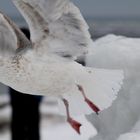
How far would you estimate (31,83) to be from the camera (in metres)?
1.81

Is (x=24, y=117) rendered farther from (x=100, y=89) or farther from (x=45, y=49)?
(x=45, y=49)

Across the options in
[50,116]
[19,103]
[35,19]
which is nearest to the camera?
[35,19]

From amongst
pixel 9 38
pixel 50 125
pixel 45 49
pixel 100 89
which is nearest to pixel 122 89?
pixel 100 89

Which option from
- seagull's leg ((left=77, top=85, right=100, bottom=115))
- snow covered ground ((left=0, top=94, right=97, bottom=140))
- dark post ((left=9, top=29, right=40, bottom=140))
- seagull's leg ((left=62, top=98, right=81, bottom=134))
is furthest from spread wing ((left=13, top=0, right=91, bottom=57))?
snow covered ground ((left=0, top=94, right=97, bottom=140))

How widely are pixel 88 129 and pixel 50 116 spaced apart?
7.35ft

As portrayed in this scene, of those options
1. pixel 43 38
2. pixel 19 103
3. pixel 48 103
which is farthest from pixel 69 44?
pixel 48 103

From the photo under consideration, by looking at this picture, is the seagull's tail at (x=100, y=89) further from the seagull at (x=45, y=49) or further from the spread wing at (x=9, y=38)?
the spread wing at (x=9, y=38)

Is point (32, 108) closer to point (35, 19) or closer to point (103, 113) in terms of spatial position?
point (103, 113)

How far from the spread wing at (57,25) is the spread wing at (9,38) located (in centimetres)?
4

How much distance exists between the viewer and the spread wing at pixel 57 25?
68.6 inches

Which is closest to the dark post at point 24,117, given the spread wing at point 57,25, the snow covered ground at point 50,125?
the snow covered ground at point 50,125

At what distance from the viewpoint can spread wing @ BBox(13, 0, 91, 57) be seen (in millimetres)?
1742

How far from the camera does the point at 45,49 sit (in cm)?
183

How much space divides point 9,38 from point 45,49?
4.8 inches
